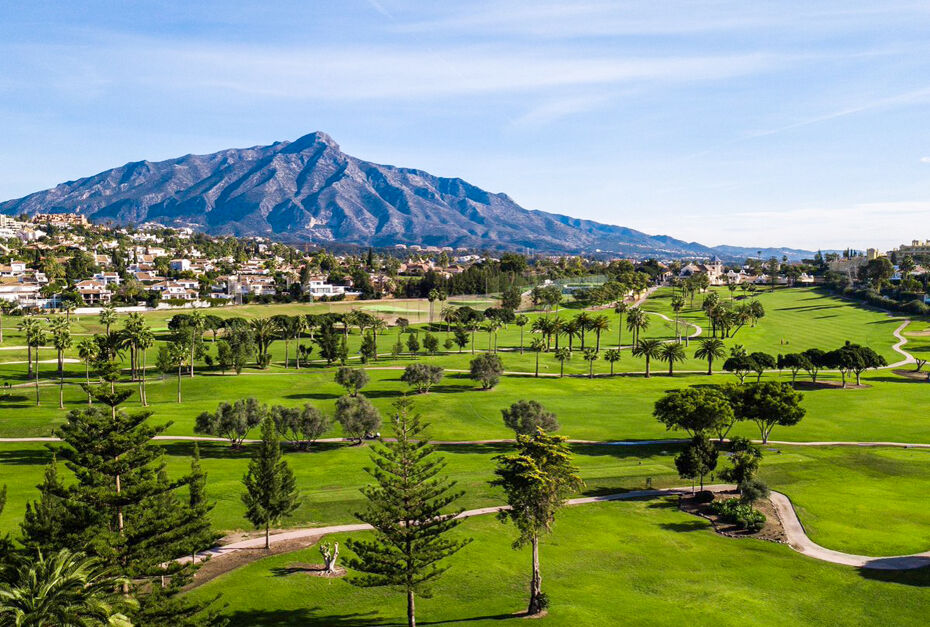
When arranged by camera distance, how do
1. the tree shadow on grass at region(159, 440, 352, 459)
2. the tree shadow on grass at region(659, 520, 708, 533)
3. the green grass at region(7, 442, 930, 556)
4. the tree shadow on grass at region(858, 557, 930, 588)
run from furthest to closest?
the tree shadow on grass at region(159, 440, 352, 459) < the tree shadow on grass at region(659, 520, 708, 533) < the green grass at region(7, 442, 930, 556) < the tree shadow on grass at region(858, 557, 930, 588)

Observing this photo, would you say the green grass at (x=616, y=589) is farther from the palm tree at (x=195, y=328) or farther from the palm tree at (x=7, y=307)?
the palm tree at (x=7, y=307)

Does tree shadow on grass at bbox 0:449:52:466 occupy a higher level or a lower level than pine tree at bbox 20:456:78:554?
lower

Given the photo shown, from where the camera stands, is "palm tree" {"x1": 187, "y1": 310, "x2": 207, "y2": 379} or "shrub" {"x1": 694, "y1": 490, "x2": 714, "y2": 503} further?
"palm tree" {"x1": 187, "y1": 310, "x2": 207, "y2": 379}

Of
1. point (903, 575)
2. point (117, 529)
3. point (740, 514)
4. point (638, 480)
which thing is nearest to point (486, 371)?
point (638, 480)

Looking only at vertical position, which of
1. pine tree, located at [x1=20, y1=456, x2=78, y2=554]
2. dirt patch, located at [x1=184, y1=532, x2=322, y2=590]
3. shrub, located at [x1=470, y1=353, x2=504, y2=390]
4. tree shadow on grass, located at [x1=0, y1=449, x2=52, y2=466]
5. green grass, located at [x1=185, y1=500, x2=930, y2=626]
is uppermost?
pine tree, located at [x1=20, y1=456, x2=78, y2=554]

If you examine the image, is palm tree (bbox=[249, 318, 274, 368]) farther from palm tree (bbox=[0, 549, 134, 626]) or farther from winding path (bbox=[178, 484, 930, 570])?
palm tree (bbox=[0, 549, 134, 626])

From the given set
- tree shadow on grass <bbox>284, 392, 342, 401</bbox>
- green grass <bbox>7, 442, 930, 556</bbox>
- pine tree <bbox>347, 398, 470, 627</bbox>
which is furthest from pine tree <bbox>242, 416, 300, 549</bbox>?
tree shadow on grass <bbox>284, 392, 342, 401</bbox>
